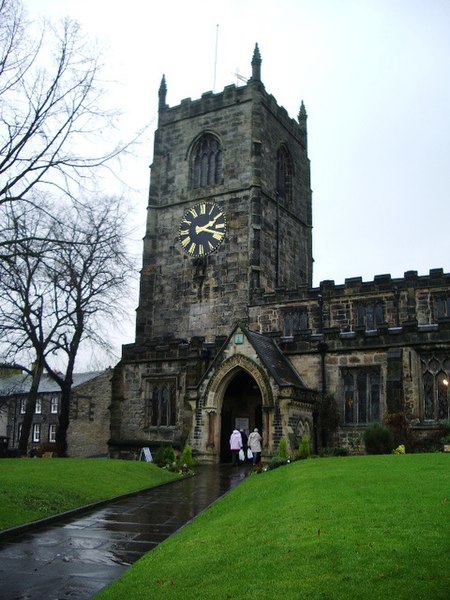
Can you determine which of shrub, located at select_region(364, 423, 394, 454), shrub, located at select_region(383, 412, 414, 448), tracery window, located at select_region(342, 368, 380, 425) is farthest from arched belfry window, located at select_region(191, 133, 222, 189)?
shrub, located at select_region(364, 423, 394, 454)

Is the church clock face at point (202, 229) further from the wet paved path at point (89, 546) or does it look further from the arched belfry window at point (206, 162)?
the wet paved path at point (89, 546)

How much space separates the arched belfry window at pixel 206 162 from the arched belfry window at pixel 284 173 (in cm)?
441

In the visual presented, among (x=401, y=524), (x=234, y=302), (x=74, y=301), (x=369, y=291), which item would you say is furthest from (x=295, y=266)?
(x=401, y=524)

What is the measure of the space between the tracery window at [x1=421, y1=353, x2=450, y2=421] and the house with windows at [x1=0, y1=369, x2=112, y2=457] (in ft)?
107

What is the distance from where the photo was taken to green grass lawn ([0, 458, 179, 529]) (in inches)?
498

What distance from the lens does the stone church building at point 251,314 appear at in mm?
26766

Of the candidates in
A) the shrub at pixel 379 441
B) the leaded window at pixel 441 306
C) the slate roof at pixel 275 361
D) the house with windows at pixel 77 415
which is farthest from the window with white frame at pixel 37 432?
the shrub at pixel 379 441

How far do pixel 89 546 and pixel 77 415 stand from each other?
4538 cm

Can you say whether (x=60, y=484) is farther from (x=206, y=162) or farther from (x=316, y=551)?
(x=206, y=162)

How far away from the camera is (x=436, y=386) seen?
2612cm

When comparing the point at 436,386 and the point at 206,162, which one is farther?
the point at 206,162

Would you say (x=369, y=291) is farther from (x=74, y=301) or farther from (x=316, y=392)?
(x=74, y=301)

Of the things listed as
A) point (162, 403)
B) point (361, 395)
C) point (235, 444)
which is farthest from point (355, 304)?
point (235, 444)

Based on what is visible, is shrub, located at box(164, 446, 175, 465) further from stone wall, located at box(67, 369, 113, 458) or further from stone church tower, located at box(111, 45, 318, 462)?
stone wall, located at box(67, 369, 113, 458)
